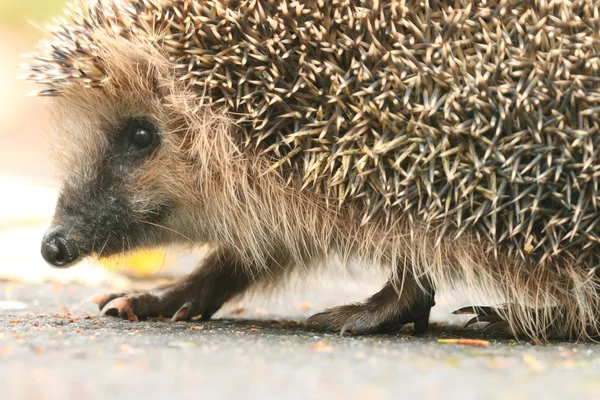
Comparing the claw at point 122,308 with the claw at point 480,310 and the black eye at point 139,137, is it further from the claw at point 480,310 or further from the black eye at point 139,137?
the claw at point 480,310

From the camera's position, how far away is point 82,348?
2461mm

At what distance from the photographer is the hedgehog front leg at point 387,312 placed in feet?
11.0

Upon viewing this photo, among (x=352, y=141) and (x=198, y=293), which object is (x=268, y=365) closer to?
(x=352, y=141)

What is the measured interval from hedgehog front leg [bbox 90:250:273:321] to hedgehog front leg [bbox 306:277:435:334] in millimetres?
637

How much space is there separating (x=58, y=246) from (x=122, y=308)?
52cm

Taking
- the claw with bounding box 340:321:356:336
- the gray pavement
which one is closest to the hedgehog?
the claw with bounding box 340:321:356:336

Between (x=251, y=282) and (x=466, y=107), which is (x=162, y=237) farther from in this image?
(x=466, y=107)

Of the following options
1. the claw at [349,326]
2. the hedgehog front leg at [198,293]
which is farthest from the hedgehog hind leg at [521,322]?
the hedgehog front leg at [198,293]

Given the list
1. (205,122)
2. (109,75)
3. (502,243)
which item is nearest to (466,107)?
(502,243)

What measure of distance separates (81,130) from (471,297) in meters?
1.87

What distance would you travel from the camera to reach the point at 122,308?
3820 millimetres

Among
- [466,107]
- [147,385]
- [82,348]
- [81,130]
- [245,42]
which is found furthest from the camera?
[81,130]

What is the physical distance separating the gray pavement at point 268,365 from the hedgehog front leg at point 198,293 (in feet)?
1.90

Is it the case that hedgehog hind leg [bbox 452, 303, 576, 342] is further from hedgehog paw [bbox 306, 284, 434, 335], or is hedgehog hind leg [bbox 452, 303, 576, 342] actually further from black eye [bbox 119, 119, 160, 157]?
black eye [bbox 119, 119, 160, 157]
